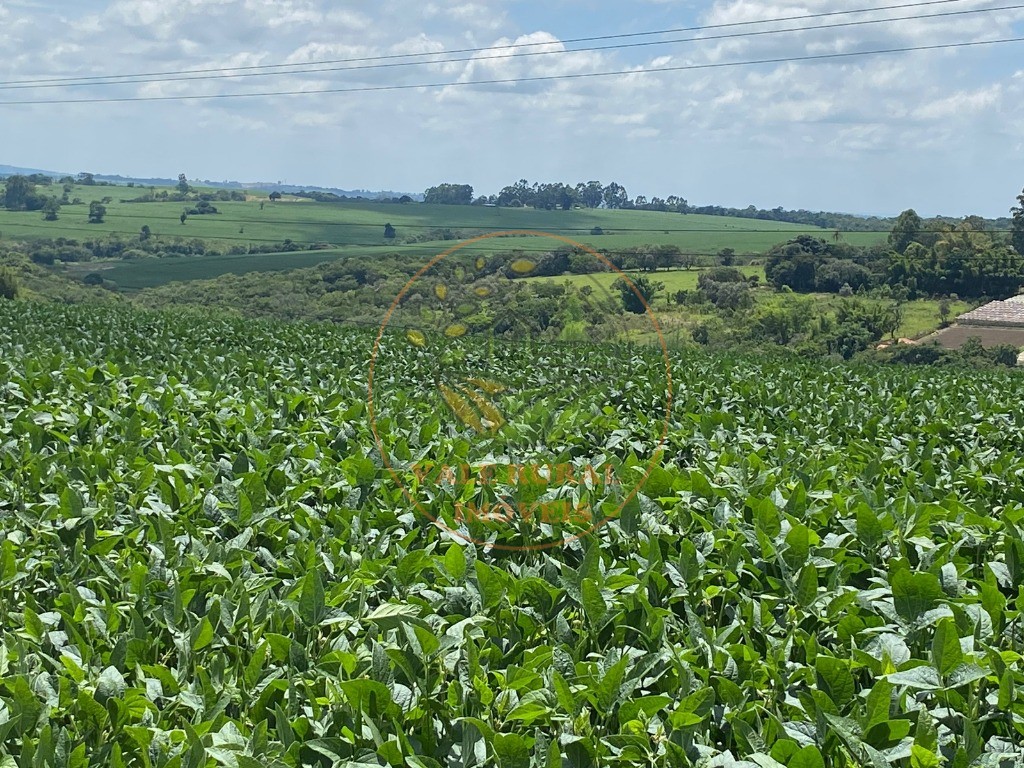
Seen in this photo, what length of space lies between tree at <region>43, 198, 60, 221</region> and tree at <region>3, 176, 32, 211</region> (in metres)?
4.22

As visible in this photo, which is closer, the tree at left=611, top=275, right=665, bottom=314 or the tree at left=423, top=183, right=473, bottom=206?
the tree at left=611, top=275, right=665, bottom=314

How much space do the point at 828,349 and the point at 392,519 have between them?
5135cm

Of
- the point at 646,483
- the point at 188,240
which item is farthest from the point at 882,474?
the point at 188,240

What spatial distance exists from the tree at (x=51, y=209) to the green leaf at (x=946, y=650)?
409 ft

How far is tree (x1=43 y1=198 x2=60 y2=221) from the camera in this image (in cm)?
11450

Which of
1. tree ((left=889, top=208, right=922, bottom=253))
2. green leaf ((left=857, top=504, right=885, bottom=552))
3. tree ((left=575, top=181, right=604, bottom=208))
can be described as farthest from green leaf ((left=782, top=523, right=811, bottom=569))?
tree ((left=889, top=208, right=922, bottom=253))

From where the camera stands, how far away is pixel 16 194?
5167 inches

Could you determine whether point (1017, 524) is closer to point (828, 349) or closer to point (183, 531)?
point (183, 531)

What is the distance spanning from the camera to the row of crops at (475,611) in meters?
2.48

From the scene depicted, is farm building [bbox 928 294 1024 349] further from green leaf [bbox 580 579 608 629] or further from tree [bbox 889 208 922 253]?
green leaf [bbox 580 579 608 629]

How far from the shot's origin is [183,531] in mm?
4168

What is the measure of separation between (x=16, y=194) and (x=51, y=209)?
1577 centimetres

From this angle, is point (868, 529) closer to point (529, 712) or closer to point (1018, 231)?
point (529, 712)

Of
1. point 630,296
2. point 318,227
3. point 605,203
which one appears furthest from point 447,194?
point 630,296
